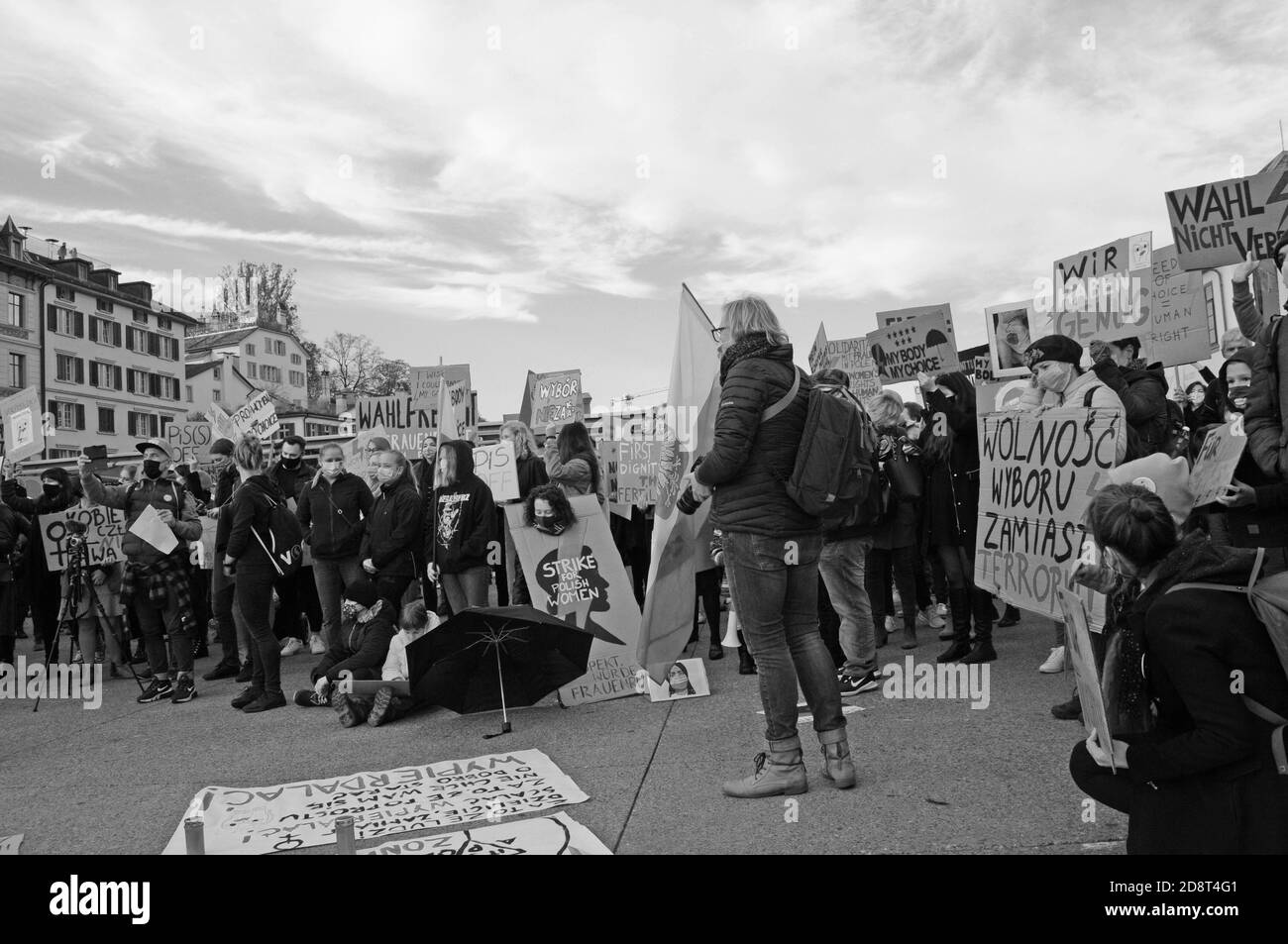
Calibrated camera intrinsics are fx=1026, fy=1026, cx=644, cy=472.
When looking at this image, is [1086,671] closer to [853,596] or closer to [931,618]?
[853,596]

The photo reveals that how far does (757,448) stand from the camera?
4512 mm

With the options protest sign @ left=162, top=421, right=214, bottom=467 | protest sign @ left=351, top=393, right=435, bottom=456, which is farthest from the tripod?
protest sign @ left=162, top=421, right=214, bottom=467

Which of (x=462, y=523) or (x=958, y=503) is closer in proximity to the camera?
(x=958, y=503)

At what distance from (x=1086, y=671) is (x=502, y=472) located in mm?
6307

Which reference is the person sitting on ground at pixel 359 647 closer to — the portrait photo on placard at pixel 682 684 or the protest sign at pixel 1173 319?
the portrait photo on placard at pixel 682 684

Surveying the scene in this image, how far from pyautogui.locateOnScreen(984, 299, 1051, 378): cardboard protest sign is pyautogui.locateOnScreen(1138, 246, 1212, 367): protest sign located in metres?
0.90

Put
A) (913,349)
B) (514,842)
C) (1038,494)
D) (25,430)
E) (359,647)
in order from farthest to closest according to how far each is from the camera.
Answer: (25,430), (913,349), (359,647), (1038,494), (514,842)

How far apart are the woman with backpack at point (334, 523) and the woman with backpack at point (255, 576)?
0.88 m

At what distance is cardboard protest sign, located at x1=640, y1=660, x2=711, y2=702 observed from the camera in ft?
22.6

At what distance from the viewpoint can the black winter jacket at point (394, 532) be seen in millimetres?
7750

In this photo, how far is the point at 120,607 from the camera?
960 centimetres

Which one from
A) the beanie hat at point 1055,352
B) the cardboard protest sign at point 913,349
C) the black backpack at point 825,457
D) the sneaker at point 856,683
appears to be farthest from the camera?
the cardboard protest sign at point 913,349

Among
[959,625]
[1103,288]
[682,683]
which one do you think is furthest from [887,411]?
[1103,288]

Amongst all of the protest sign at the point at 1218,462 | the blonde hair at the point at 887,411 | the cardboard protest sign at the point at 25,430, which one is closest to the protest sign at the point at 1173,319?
the blonde hair at the point at 887,411
